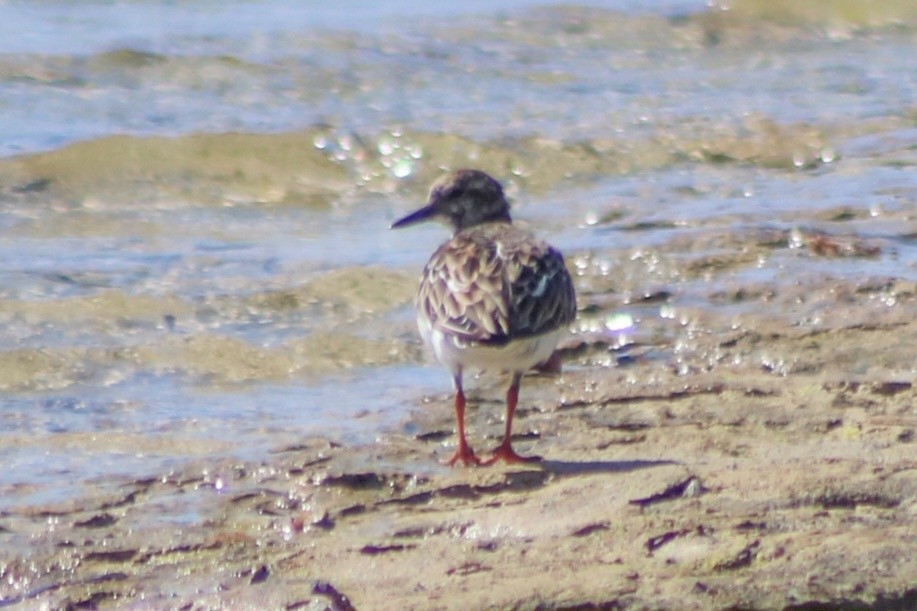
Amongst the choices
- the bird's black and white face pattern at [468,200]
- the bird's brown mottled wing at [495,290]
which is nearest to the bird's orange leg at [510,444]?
the bird's brown mottled wing at [495,290]

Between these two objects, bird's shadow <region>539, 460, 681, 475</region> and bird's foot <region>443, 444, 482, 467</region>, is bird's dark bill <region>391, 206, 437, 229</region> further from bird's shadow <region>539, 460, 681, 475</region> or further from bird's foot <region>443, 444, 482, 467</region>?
bird's shadow <region>539, 460, 681, 475</region>

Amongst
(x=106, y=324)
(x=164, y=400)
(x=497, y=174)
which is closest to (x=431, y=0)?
(x=497, y=174)

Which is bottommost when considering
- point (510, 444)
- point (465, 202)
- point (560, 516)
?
point (510, 444)

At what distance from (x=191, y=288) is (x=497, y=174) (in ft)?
10.2

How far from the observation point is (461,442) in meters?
4.75

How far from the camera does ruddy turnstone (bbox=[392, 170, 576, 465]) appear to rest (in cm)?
462

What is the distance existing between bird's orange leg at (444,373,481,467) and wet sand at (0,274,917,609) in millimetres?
80

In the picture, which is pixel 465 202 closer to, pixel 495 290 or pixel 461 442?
pixel 495 290

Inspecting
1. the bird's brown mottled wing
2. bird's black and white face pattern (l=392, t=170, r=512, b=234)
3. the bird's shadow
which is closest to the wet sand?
the bird's shadow

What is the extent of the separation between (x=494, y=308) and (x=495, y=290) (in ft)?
0.30

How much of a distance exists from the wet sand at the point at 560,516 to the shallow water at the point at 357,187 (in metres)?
0.42

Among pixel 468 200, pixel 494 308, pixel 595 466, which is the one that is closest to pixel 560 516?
pixel 595 466

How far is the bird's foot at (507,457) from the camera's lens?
4.58m

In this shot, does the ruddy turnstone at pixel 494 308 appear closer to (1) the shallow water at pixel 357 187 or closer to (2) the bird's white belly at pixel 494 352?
(2) the bird's white belly at pixel 494 352
